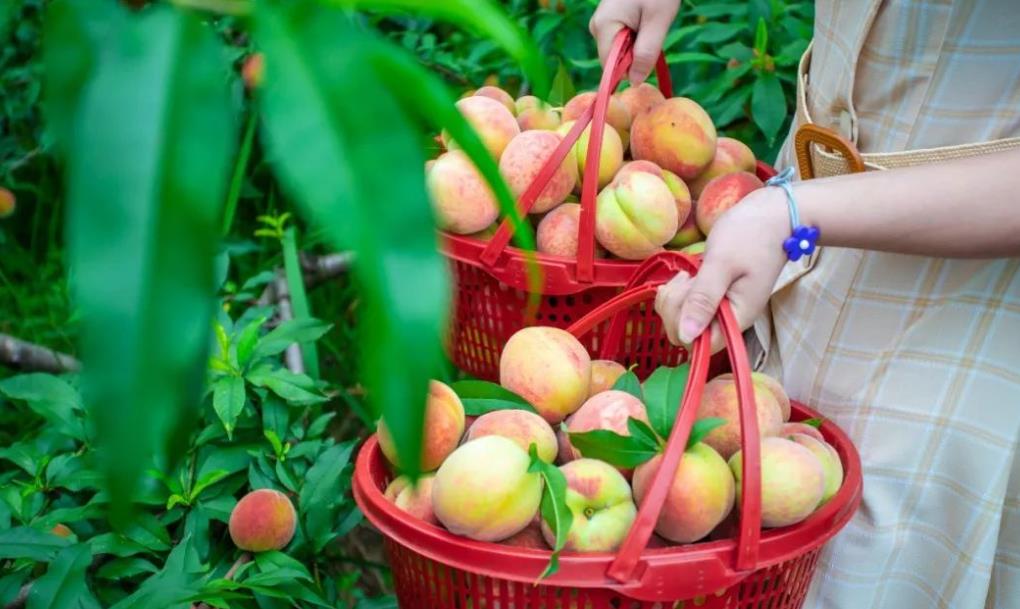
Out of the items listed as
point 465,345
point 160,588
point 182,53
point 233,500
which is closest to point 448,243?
point 465,345

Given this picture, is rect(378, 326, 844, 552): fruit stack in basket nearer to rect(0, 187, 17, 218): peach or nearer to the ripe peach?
the ripe peach

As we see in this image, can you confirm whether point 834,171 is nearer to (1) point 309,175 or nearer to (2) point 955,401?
(2) point 955,401

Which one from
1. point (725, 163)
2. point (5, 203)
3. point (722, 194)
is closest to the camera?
point (722, 194)

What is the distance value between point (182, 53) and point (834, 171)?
96 cm

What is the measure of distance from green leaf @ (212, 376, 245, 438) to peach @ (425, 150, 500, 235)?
0.33 metres

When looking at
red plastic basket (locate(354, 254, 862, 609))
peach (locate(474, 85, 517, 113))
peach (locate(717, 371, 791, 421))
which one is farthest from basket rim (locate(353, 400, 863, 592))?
peach (locate(474, 85, 517, 113))

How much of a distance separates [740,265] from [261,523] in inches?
23.9

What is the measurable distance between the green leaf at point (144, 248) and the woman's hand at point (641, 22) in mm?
1159

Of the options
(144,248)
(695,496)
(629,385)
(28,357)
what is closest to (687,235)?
(629,385)

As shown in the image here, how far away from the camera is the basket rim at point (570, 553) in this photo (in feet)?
2.68

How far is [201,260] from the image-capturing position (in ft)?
0.87

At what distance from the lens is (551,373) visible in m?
1.07

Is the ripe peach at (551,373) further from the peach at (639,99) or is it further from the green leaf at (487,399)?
the peach at (639,99)

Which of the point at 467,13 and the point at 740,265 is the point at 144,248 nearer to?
the point at 467,13
